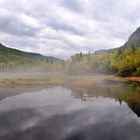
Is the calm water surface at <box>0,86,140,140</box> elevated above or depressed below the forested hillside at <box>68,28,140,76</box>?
below

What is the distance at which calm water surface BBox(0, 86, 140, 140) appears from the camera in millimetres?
27328

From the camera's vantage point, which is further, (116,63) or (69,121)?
(116,63)

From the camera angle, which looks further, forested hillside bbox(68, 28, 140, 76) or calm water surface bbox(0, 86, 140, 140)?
forested hillside bbox(68, 28, 140, 76)

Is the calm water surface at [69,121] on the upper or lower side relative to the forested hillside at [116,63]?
lower

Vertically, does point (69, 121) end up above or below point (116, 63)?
below

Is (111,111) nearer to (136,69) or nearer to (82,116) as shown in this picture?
(82,116)

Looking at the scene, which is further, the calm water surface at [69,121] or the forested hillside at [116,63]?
the forested hillside at [116,63]

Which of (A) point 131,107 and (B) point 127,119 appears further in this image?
(A) point 131,107

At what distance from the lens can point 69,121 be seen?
112ft

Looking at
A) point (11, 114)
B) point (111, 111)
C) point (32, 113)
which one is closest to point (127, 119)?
point (111, 111)

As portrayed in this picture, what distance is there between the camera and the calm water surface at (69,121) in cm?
2733

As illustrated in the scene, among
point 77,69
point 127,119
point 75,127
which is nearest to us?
point 75,127

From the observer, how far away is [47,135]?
27.3 metres

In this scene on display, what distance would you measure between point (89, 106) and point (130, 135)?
1870 centimetres
